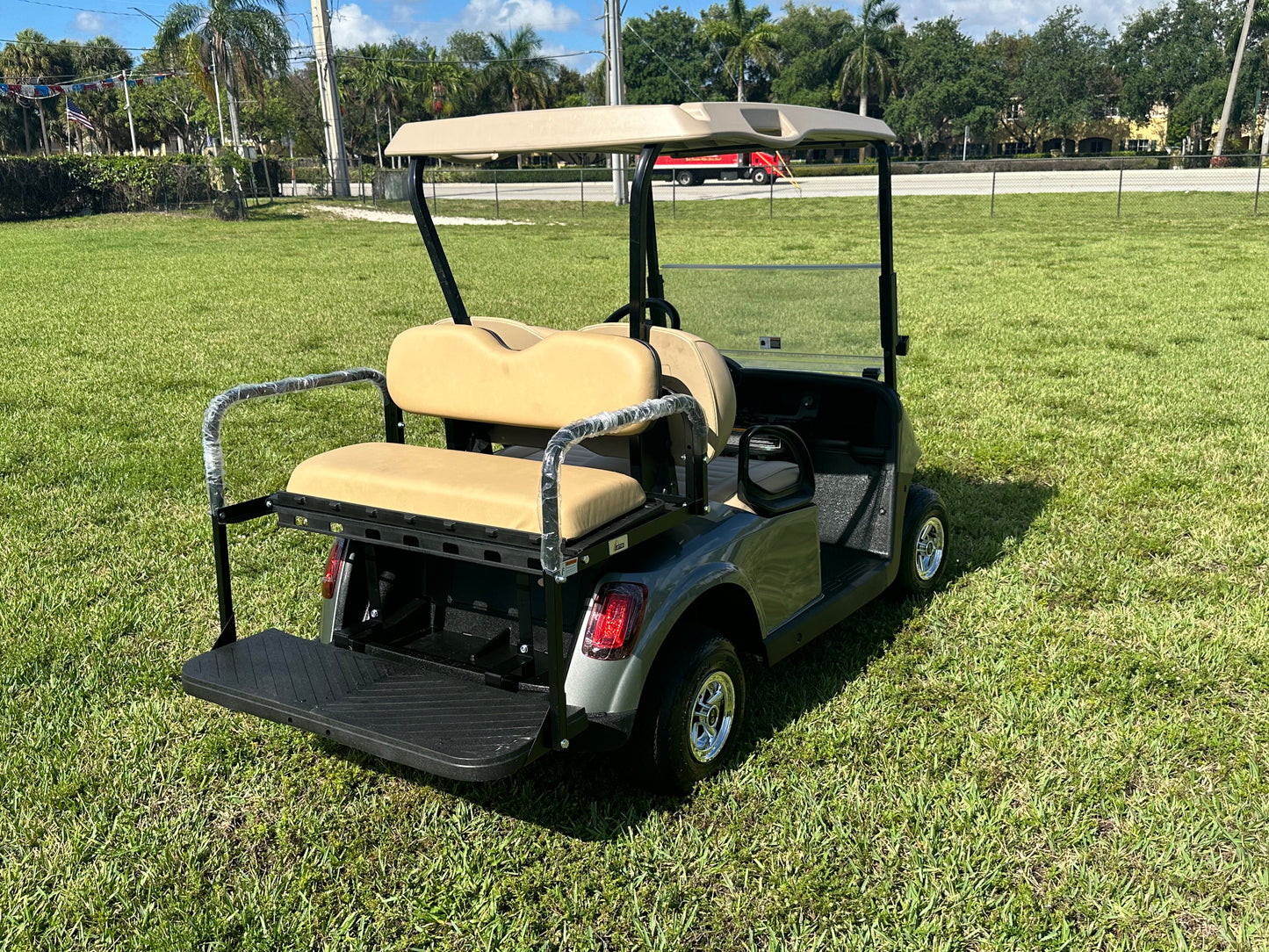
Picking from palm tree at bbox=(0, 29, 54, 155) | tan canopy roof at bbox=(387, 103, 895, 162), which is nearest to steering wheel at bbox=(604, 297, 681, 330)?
tan canopy roof at bbox=(387, 103, 895, 162)

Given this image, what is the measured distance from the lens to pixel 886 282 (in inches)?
154

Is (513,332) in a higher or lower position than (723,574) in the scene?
higher

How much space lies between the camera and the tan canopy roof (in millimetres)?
2579

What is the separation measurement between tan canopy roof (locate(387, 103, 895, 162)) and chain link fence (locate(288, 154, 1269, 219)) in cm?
1786

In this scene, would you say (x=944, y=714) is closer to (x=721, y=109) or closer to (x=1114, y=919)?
(x=1114, y=919)

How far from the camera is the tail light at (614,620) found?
2627 millimetres

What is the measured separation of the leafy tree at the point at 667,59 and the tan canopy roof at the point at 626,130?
7381 centimetres

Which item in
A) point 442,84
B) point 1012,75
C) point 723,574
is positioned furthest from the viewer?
point 1012,75

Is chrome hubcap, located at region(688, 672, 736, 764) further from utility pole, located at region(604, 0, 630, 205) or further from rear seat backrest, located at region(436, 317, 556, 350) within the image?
utility pole, located at region(604, 0, 630, 205)

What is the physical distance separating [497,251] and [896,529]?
15.1 meters

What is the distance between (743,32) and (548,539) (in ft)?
231

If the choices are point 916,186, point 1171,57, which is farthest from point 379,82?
point 1171,57

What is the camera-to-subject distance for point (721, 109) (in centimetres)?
264

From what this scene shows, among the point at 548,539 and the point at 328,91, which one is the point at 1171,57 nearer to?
the point at 328,91
